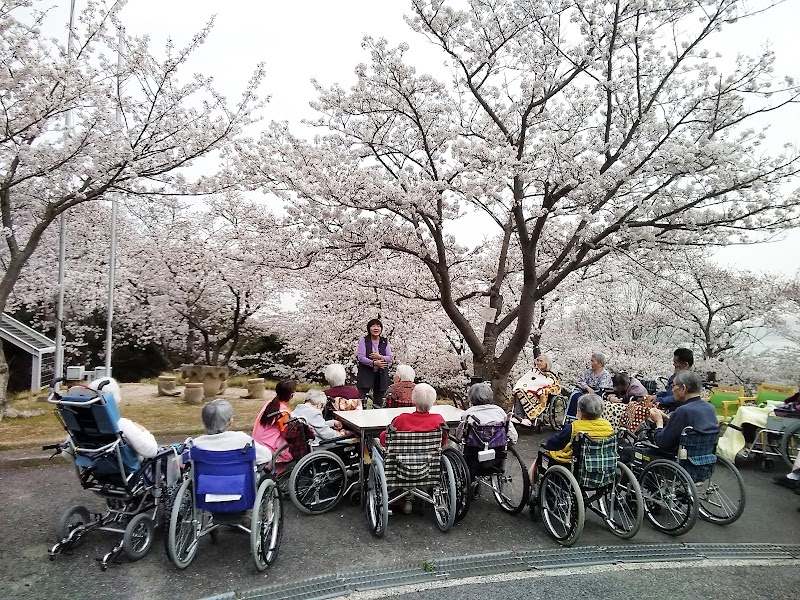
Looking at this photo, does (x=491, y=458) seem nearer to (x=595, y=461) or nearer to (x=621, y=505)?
(x=595, y=461)

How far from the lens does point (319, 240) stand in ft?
26.6

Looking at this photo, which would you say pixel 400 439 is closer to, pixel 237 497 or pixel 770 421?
pixel 237 497

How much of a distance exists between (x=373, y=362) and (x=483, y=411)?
2.31m

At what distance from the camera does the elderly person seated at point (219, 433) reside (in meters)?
2.93

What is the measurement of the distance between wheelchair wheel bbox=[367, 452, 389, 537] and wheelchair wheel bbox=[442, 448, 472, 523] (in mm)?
498

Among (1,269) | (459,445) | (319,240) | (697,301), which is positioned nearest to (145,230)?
(1,269)

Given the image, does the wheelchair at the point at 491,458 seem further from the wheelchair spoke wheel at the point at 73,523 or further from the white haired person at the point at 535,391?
the white haired person at the point at 535,391

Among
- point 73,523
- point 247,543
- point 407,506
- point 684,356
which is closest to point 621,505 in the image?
point 407,506

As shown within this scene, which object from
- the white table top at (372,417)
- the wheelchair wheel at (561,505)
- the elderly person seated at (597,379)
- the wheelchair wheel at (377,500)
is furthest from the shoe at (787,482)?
the wheelchair wheel at (377,500)

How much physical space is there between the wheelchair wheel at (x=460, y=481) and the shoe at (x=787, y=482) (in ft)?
10.9

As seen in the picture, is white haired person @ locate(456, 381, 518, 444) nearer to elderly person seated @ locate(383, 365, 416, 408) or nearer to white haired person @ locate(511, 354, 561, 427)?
elderly person seated @ locate(383, 365, 416, 408)

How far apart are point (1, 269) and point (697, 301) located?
15.6m

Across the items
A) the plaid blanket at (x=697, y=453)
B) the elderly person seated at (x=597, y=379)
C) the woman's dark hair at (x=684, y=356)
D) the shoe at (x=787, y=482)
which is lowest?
the shoe at (x=787, y=482)

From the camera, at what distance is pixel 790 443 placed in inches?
212
